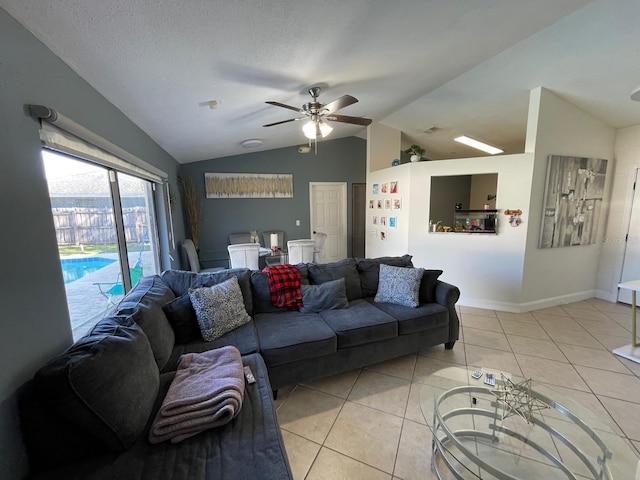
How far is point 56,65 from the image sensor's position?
1.33 meters

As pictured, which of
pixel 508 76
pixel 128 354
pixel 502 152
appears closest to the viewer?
pixel 128 354

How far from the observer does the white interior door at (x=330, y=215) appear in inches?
234

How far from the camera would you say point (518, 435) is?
146 centimetres

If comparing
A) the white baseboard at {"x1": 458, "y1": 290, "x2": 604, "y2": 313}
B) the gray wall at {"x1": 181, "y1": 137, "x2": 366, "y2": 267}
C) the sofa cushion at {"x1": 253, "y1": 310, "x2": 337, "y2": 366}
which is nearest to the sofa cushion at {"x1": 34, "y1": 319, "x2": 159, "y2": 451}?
the sofa cushion at {"x1": 253, "y1": 310, "x2": 337, "y2": 366}

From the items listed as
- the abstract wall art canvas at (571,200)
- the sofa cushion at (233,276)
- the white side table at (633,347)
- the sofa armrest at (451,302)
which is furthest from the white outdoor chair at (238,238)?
the white side table at (633,347)

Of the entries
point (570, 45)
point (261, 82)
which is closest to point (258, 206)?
point (261, 82)

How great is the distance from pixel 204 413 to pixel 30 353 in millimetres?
745

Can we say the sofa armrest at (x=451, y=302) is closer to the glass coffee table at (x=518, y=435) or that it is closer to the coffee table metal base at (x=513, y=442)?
the glass coffee table at (x=518, y=435)

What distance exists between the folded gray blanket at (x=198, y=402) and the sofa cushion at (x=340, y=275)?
1.28m

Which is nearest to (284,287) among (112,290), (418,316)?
(418,316)

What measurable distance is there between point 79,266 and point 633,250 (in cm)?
599

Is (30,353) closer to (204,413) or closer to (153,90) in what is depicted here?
(204,413)

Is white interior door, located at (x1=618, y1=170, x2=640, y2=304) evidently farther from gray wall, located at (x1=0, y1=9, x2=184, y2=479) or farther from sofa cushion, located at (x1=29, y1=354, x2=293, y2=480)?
gray wall, located at (x1=0, y1=9, x2=184, y2=479)

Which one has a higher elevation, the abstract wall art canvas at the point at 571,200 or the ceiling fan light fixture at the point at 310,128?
the ceiling fan light fixture at the point at 310,128
